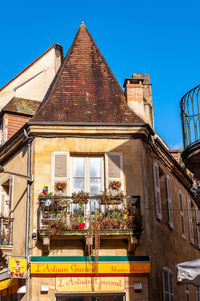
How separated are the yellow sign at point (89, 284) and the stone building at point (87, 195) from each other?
1.0 inches

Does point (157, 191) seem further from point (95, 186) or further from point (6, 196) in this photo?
point (6, 196)

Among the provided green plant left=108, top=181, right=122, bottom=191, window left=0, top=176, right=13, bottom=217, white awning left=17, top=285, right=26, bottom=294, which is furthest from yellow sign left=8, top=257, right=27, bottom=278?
green plant left=108, top=181, right=122, bottom=191

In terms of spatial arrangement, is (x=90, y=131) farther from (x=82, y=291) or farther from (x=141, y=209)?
(x=82, y=291)

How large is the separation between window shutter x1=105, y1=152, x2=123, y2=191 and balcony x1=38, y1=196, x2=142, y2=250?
2.43ft

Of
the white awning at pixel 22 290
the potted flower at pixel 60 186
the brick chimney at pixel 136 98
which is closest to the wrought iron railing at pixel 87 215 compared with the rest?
the potted flower at pixel 60 186

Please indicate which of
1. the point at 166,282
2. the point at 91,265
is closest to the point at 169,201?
the point at 166,282

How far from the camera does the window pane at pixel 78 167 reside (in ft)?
50.6

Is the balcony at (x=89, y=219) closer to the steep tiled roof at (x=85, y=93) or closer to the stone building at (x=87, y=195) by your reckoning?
the stone building at (x=87, y=195)

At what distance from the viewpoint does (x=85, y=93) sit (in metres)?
17.1

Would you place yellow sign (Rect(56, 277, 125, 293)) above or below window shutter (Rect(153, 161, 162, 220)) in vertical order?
below

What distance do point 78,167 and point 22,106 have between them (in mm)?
4369

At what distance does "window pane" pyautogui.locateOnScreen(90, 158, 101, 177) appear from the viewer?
50.8 ft

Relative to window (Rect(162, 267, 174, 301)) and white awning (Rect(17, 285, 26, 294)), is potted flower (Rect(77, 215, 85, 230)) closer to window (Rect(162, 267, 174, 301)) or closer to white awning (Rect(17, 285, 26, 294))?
white awning (Rect(17, 285, 26, 294))

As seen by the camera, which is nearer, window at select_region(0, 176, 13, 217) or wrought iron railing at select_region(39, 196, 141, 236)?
wrought iron railing at select_region(39, 196, 141, 236)
